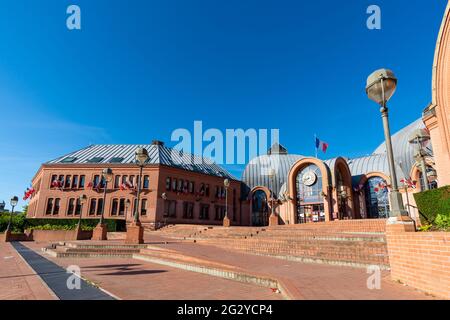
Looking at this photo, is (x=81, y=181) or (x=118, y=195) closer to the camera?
(x=118, y=195)

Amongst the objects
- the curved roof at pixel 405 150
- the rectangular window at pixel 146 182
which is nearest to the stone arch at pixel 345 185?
the curved roof at pixel 405 150

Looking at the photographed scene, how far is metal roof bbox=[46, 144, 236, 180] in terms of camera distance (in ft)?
135

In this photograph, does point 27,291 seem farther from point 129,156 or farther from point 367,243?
point 129,156

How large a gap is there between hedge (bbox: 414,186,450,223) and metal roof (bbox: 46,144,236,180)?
33.7 meters

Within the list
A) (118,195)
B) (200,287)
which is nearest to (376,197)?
(200,287)

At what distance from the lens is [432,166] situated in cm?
2611

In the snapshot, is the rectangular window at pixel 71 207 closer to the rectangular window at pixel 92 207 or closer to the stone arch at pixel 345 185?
the rectangular window at pixel 92 207

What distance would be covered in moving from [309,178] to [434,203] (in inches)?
970

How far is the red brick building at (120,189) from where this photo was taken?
37906 mm

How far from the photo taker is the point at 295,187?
36.2 metres

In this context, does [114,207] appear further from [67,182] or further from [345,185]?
[345,185]

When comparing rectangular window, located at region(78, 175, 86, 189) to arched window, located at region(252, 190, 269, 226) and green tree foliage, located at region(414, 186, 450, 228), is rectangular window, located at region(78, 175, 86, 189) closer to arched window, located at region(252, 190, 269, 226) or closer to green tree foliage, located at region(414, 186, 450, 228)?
arched window, located at region(252, 190, 269, 226)

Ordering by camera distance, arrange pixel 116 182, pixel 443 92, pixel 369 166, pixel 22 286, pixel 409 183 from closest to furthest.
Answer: pixel 22 286, pixel 443 92, pixel 409 183, pixel 369 166, pixel 116 182
